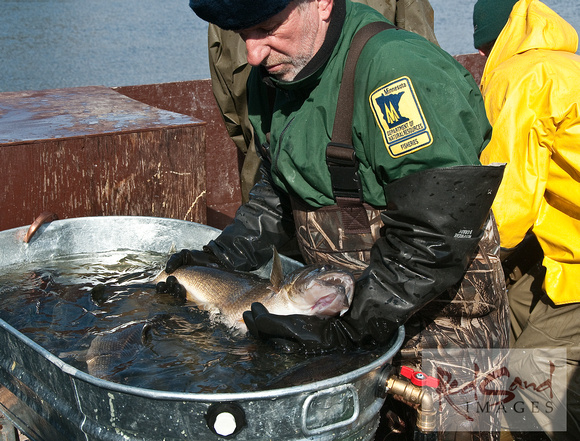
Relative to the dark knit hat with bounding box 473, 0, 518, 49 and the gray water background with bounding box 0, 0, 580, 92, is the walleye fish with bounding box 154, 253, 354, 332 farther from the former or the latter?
the gray water background with bounding box 0, 0, 580, 92

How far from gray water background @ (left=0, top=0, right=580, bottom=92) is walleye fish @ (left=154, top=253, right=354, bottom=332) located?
40.4ft

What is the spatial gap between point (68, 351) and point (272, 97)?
1646mm

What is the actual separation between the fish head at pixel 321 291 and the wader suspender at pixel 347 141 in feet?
1.10

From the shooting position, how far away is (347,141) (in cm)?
246

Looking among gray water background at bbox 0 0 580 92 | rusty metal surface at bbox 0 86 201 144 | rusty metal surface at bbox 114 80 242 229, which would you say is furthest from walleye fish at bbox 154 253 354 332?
gray water background at bbox 0 0 580 92

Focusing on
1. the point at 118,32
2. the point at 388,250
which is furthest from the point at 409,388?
the point at 118,32

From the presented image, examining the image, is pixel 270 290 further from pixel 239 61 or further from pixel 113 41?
pixel 113 41

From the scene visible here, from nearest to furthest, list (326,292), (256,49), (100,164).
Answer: (326,292) < (256,49) < (100,164)

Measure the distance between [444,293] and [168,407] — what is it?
1396 millimetres

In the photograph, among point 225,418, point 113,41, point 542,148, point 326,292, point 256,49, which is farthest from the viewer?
point 113,41

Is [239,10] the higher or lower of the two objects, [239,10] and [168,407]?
the higher

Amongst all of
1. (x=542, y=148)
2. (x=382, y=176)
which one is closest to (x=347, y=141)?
(x=382, y=176)

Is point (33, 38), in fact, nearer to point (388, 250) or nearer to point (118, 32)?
point (118, 32)

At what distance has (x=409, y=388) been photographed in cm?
211
